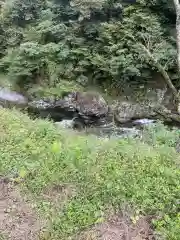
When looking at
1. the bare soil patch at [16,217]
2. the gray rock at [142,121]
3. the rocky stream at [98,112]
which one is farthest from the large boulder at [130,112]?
the bare soil patch at [16,217]

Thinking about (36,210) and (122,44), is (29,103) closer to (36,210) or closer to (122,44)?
(122,44)

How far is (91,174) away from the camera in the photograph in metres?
5.04

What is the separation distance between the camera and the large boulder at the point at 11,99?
12.1 metres

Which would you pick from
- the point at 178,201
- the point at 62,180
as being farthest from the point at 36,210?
the point at 178,201

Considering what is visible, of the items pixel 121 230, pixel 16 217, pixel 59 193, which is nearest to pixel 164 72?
pixel 59 193

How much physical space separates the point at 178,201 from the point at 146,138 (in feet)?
8.08

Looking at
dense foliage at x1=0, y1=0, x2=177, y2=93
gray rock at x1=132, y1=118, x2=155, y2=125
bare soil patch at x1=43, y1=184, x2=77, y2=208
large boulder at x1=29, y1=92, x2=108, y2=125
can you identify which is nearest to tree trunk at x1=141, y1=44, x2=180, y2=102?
dense foliage at x1=0, y1=0, x2=177, y2=93

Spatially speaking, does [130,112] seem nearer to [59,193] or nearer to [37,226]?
[59,193]

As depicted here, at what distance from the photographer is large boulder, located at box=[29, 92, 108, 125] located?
11.2 meters

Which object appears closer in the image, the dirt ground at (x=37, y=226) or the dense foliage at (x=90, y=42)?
the dirt ground at (x=37, y=226)

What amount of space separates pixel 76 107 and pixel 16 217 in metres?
7.33

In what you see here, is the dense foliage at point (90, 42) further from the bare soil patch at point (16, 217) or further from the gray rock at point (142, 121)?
the bare soil patch at point (16, 217)

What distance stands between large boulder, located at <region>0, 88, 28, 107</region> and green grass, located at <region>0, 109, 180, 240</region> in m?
5.83

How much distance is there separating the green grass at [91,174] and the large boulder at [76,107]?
4798mm
